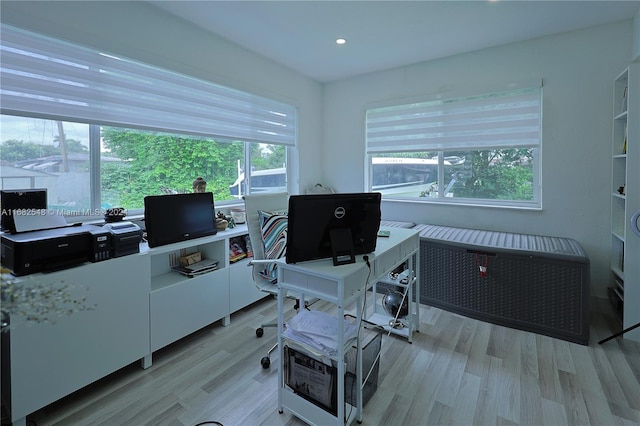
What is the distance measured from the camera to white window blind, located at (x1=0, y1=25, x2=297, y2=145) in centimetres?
189

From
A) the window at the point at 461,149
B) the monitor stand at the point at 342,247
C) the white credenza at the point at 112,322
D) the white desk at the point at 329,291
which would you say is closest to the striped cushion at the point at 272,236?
the white credenza at the point at 112,322

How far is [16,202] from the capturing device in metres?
1.78

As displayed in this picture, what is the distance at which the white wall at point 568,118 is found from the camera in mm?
2797

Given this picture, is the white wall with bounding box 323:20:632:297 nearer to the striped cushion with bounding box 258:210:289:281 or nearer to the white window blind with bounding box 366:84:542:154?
the white window blind with bounding box 366:84:542:154

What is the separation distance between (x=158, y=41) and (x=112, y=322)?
2155 mm

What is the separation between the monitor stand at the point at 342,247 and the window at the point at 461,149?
7.98ft

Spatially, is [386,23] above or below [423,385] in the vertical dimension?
above

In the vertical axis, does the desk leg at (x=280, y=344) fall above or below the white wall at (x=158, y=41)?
below

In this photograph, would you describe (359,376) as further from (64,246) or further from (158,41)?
(158,41)

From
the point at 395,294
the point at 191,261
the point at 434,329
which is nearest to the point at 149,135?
the point at 191,261

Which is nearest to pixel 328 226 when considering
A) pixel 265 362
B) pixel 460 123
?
pixel 265 362

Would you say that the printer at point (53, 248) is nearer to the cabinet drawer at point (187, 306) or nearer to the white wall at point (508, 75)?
the cabinet drawer at point (187, 306)

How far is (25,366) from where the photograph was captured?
158 centimetres

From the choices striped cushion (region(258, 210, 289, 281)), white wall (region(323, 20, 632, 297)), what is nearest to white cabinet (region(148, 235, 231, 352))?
striped cushion (region(258, 210, 289, 281))
